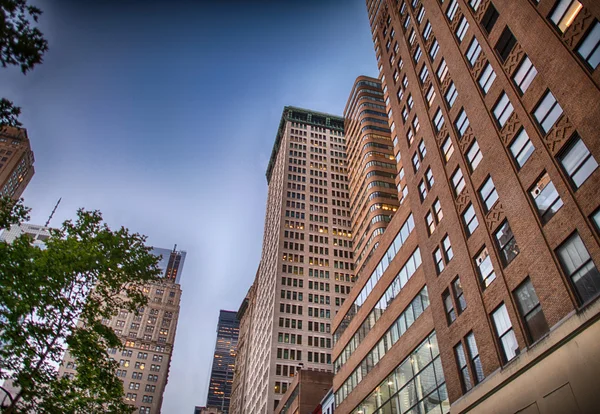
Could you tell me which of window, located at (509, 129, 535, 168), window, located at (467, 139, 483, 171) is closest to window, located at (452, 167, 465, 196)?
window, located at (467, 139, 483, 171)

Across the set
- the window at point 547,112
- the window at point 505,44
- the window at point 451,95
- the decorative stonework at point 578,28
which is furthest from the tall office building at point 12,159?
the decorative stonework at point 578,28

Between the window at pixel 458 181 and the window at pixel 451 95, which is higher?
the window at pixel 451 95

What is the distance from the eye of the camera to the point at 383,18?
5006 cm

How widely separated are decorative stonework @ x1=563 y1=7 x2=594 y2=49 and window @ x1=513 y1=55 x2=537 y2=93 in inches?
94.2

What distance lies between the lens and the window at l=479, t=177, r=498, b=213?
22938mm

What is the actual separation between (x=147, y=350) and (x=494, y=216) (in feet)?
428

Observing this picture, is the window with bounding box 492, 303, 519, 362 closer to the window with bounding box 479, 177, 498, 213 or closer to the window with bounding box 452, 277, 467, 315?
the window with bounding box 452, 277, 467, 315

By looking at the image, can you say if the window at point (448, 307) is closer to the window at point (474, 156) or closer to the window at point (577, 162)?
the window at point (474, 156)

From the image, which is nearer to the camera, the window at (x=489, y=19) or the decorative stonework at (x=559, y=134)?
the decorative stonework at (x=559, y=134)

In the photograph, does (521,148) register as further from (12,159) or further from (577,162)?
(12,159)

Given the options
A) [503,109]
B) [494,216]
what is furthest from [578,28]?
[494,216]

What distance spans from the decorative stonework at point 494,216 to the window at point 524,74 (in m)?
6.10

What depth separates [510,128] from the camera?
73.3 feet

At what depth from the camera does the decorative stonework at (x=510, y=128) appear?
71.8 feet
